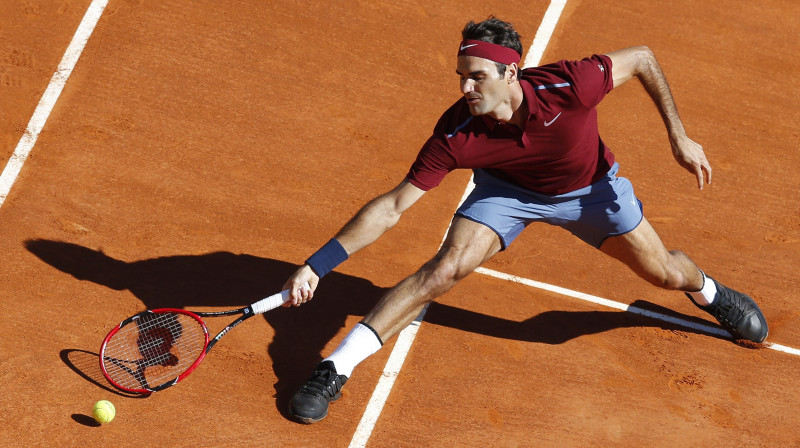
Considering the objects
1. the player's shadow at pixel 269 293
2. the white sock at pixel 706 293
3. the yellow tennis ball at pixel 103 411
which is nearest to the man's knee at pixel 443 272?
the player's shadow at pixel 269 293

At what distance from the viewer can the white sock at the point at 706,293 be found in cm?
679

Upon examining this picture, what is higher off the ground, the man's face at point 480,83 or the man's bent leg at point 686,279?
the man's face at point 480,83

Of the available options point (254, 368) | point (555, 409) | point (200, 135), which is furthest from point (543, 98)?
point (200, 135)

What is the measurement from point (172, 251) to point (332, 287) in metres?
1.24

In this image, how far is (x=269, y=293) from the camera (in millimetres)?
6949

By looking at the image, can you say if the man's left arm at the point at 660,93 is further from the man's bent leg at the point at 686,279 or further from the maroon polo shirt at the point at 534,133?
the man's bent leg at the point at 686,279

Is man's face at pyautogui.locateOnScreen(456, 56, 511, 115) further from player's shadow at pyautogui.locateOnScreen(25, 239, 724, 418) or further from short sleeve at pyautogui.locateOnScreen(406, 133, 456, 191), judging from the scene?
player's shadow at pyautogui.locateOnScreen(25, 239, 724, 418)

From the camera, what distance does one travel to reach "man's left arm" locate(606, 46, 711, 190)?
242 inches

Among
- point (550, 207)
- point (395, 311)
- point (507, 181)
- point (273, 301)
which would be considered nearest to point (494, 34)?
point (507, 181)

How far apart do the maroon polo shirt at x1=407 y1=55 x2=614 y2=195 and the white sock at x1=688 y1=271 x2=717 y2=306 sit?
1.48 meters

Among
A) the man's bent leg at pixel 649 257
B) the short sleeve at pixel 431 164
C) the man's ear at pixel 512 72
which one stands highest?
the man's ear at pixel 512 72

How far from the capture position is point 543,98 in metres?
5.86

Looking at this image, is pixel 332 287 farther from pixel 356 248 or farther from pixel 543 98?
pixel 543 98

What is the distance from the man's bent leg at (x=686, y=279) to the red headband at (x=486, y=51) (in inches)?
61.3
